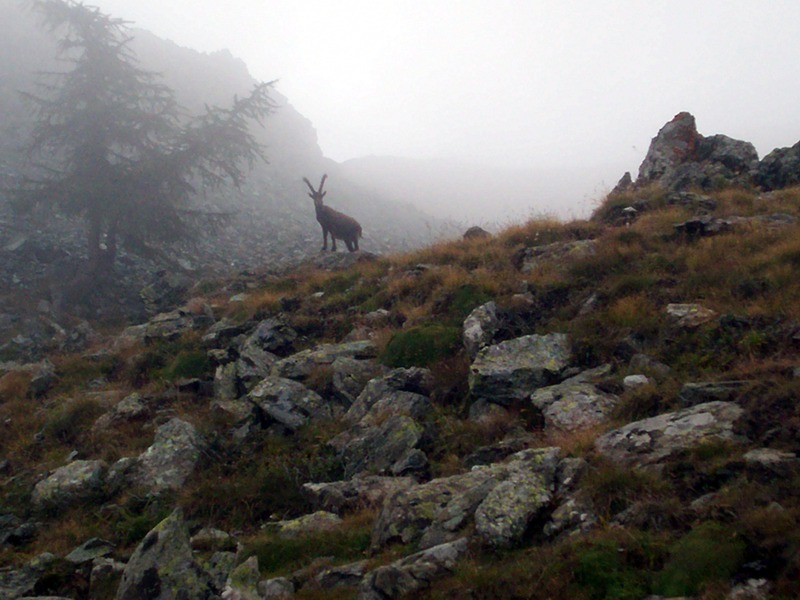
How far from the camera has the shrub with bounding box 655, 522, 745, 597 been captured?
12.1 ft

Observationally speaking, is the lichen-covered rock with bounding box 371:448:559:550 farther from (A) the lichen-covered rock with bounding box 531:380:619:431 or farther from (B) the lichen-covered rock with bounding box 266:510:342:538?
(A) the lichen-covered rock with bounding box 531:380:619:431

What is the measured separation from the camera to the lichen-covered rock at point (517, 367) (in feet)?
27.0

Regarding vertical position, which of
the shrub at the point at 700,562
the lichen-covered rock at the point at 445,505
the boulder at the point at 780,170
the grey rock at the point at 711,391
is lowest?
the lichen-covered rock at the point at 445,505

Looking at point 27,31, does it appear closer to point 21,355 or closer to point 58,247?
point 58,247

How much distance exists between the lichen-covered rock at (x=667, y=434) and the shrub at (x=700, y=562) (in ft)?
4.41

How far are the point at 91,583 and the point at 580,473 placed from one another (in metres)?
5.02

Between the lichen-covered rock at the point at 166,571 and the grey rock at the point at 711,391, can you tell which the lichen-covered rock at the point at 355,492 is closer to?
the lichen-covered rock at the point at 166,571

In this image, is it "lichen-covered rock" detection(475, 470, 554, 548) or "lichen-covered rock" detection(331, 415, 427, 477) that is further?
"lichen-covered rock" detection(331, 415, 427, 477)

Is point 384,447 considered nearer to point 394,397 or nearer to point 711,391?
point 394,397

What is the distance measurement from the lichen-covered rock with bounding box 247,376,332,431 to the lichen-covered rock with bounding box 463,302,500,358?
2.44m

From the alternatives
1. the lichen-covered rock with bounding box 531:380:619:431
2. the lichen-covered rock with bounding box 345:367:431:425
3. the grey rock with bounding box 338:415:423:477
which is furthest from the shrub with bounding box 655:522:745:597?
the lichen-covered rock with bounding box 345:367:431:425

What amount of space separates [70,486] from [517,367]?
6.44m

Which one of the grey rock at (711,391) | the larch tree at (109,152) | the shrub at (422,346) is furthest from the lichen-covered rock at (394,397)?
the larch tree at (109,152)

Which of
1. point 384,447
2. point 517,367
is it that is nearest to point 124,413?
point 384,447
